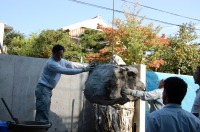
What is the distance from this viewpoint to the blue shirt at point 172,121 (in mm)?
2594

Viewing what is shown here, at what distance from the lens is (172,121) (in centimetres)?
260

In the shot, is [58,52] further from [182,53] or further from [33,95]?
[182,53]

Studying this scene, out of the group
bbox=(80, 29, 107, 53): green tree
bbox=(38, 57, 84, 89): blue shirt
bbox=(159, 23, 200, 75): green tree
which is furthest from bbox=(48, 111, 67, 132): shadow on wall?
bbox=(80, 29, 107, 53): green tree

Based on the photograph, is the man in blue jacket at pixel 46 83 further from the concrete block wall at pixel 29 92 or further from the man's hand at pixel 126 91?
the man's hand at pixel 126 91

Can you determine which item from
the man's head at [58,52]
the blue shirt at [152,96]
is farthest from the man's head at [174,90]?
the man's head at [58,52]

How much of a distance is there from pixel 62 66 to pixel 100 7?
9.35 meters

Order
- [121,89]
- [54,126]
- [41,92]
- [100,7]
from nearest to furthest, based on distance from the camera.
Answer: [121,89]
[41,92]
[54,126]
[100,7]

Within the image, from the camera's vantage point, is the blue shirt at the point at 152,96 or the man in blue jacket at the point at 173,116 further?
the blue shirt at the point at 152,96

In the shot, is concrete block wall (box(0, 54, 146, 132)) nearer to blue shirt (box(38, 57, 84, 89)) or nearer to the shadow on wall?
the shadow on wall

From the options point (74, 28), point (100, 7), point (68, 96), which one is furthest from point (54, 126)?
point (74, 28)

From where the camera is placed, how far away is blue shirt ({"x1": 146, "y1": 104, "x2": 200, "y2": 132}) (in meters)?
2.59

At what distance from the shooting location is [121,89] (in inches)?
171

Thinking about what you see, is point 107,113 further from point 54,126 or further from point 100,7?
point 100,7

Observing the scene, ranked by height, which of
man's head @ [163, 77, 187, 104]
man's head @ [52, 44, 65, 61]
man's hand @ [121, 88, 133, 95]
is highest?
man's head @ [52, 44, 65, 61]
